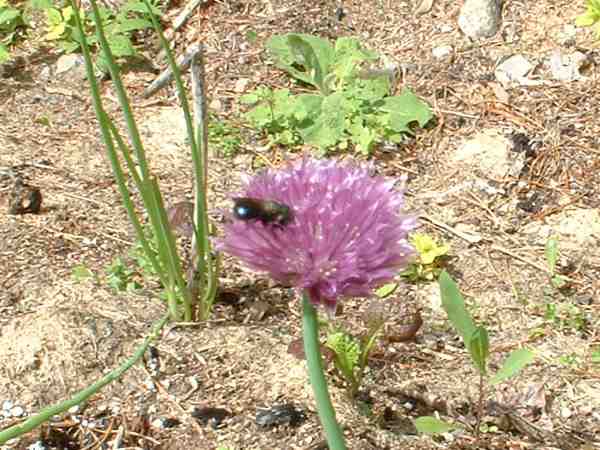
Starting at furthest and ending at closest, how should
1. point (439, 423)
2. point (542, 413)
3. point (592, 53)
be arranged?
point (592, 53), point (542, 413), point (439, 423)

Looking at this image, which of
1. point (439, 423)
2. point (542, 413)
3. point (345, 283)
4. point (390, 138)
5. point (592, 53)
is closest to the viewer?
point (345, 283)

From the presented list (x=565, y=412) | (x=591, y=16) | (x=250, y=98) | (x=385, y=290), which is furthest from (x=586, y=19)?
(x=565, y=412)

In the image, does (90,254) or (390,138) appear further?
(390,138)

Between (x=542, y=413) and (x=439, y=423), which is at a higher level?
(x=439, y=423)

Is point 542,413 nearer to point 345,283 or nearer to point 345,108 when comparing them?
point 345,283

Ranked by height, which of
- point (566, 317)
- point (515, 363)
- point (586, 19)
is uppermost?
point (515, 363)

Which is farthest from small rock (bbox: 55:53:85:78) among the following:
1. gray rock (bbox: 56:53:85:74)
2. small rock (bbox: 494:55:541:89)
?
small rock (bbox: 494:55:541:89)

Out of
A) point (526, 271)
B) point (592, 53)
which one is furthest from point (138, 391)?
point (592, 53)

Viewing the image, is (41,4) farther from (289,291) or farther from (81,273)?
(289,291)
